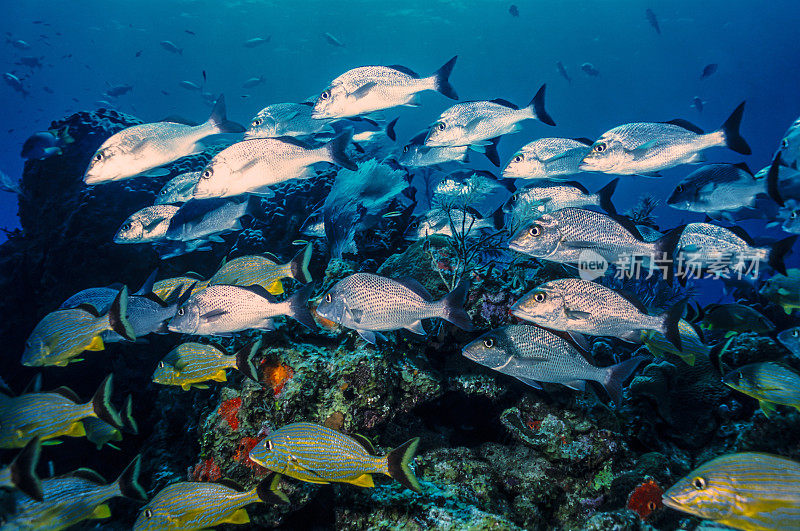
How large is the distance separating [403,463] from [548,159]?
12.7 feet

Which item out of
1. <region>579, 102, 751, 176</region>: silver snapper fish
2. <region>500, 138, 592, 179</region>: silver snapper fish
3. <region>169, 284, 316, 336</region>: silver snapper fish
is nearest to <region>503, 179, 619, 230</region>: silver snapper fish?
<region>500, 138, 592, 179</region>: silver snapper fish

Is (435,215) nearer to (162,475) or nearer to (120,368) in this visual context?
(162,475)

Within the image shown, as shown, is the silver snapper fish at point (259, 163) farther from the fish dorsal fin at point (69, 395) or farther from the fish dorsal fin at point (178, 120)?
the fish dorsal fin at point (69, 395)

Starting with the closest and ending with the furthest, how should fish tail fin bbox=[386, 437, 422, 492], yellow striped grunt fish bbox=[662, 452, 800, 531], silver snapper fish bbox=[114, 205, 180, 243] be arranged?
yellow striped grunt fish bbox=[662, 452, 800, 531] < fish tail fin bbox=[386, 437, 422, 492] < silver snapper fish bbox=[114, 205, 180, 243]

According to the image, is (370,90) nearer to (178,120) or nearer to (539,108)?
(539,108)

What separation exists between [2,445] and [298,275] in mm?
2693

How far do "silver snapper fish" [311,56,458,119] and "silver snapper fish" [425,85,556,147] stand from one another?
56cm

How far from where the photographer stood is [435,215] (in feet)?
17.6

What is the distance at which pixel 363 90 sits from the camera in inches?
141

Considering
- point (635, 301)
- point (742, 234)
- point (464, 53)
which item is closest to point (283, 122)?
point (635, 301)

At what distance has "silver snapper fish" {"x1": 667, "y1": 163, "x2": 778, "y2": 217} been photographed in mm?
4176

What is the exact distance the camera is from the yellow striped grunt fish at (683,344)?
10.1ft

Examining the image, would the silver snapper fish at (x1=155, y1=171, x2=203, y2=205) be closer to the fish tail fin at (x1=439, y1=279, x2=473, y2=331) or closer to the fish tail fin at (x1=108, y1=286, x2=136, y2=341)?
the fish tail fin at (x1=108, y1=286, x2=136, y2=341)

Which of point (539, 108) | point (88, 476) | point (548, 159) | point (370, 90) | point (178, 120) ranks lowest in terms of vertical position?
point (88, 476)
